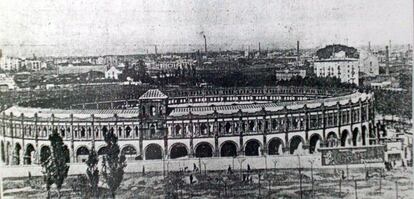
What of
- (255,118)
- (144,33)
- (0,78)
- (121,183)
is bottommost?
(121,183)

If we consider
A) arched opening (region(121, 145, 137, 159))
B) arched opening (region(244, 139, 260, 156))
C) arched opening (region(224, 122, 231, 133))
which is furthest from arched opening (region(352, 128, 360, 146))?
arched opening (region(121, 145, 137, 159))

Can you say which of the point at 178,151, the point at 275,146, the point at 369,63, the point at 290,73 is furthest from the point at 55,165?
the point at 369,63

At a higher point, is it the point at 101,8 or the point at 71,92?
the point at 101,8

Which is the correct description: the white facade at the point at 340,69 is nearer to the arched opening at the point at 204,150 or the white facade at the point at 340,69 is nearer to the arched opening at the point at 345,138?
the arched opening at the point at 345,138

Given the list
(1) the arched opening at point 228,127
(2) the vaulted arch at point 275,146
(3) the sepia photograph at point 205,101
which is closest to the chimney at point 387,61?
(3) the sepia photograph at point 205,101

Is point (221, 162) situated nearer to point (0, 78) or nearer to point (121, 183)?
point (121, 183)

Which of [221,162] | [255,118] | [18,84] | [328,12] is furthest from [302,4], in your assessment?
[18,84]

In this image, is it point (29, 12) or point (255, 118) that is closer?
point (29, 12)
